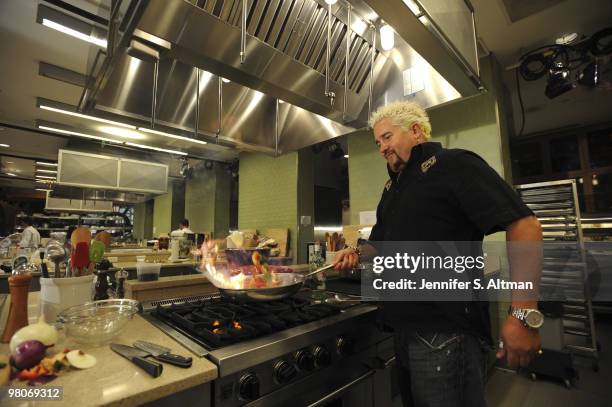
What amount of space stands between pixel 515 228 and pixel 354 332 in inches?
27.4

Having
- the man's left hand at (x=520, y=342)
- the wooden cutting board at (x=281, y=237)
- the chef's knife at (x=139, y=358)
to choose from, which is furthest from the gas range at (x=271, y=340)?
the wooden cutting board at (x=281, y=237)

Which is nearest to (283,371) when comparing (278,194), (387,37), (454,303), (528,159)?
(454,303)

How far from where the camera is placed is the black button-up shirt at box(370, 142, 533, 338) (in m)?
0.88

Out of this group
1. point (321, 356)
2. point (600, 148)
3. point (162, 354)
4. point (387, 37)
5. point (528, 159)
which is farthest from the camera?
point (528, 159)

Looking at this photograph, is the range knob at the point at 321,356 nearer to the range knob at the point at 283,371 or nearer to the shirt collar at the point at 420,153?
the range knob at the point at 283,371

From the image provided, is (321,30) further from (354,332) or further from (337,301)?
(354,332)

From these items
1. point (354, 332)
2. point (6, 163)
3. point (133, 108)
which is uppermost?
point (6, 163)

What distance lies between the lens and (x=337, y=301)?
1.38m

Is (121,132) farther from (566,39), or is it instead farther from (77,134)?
(566,39)

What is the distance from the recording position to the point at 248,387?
792 millimetres

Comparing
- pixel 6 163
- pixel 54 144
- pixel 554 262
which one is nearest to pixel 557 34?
pixel 554 262

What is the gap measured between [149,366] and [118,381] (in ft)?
0.20

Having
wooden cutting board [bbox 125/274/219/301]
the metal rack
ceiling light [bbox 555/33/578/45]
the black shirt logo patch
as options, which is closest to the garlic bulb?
wooden cutting board [bbox 125/274/219/301]

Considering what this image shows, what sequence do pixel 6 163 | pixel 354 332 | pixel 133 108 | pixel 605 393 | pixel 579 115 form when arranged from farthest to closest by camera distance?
pixel 6 163, pixel 579 115, pixel 605 393, pixel 133 108, pixel 354 332
